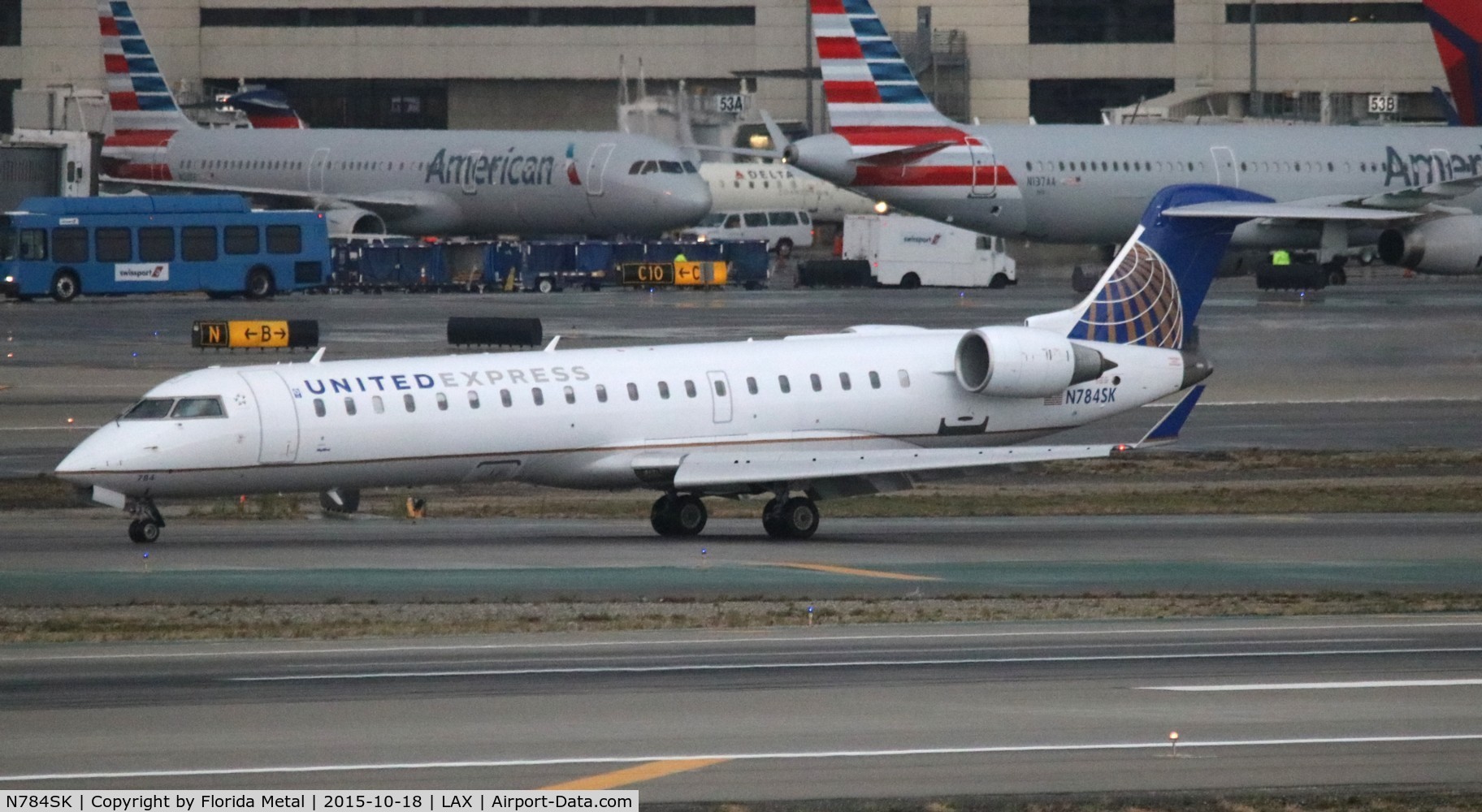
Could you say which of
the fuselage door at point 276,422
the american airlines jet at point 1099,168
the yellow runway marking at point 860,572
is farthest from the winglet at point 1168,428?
the american airlines jet at point 1099,168

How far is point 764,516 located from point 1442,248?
45.5 m

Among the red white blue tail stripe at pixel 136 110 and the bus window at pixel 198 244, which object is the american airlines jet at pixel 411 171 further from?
the bus window at pixel 198 244

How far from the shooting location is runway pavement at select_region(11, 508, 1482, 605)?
2461cm

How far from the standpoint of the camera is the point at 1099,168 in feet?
248

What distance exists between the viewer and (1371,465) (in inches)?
1507

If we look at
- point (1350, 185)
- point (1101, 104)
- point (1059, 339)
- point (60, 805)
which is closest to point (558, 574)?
point (1059, 339)

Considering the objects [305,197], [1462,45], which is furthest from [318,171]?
[1462,45]

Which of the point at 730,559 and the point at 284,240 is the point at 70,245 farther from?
the point at 730,559

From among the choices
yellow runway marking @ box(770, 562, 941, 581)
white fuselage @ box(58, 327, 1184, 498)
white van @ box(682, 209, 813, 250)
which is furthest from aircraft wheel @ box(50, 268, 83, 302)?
yellow runway marking @ box(770, 562, 941, 581)

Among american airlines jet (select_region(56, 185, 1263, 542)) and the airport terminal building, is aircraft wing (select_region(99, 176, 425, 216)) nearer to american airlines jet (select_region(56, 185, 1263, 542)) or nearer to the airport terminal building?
the airport terminal building

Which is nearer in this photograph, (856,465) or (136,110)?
(856,465)

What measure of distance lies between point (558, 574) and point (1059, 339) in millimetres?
9261

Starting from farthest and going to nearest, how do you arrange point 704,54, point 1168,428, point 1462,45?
1. point 704,54
2. point 1462,45
3. point 1168,428

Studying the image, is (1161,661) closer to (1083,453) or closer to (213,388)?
(1083,453)
